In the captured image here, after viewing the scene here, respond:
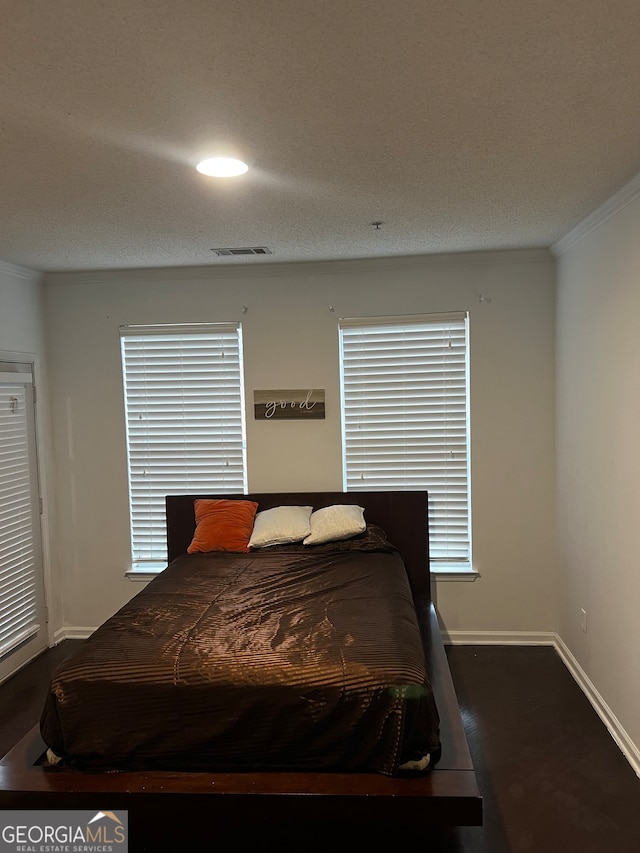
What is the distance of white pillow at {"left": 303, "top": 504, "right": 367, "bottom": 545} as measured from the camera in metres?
3.65

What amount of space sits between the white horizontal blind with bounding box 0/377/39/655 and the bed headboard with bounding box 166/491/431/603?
104 cm

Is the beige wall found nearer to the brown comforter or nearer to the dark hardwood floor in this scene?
the dark hardwood floor

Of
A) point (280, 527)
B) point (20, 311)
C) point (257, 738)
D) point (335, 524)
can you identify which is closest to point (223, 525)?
point (280, 527)

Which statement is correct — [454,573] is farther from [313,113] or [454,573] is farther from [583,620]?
[313,113]

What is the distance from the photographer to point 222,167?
230cm

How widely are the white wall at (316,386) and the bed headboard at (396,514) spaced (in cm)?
18

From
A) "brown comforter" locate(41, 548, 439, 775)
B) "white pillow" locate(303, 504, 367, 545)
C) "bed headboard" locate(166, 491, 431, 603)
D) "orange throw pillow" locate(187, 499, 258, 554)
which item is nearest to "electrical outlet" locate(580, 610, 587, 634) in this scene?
"bed headboard" locate(166, 491, 431, 603)

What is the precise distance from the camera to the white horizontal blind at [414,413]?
4105mm

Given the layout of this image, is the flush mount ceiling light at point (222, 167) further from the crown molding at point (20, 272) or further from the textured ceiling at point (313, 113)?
the crown molding at point (20, 272)

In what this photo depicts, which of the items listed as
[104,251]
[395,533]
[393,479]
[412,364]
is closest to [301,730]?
[395,533]

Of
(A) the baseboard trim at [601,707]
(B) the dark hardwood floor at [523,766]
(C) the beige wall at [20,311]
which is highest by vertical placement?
(C) the beige wall at [20,311]

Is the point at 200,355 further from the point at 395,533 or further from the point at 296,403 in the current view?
the point at 395,533

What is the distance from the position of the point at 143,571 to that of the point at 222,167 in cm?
300

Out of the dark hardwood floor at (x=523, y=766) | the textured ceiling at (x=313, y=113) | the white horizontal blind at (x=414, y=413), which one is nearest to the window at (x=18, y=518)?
the dark hardwood floor at (x=523, y=766)
